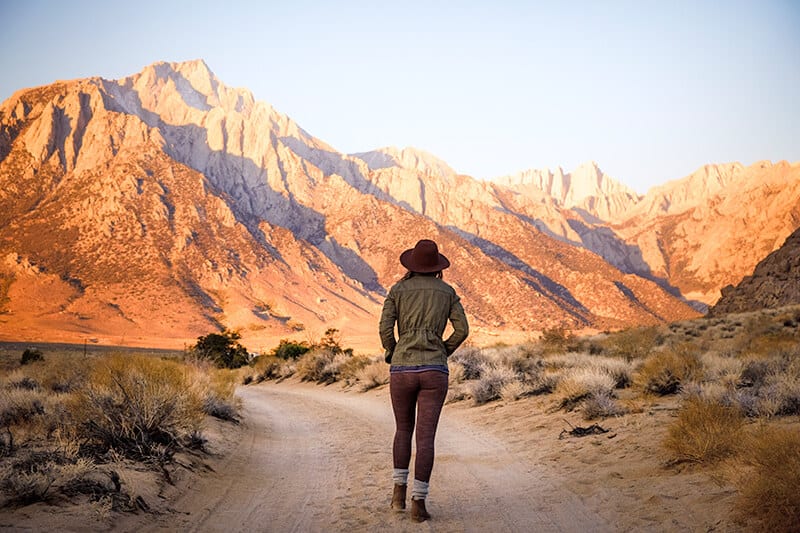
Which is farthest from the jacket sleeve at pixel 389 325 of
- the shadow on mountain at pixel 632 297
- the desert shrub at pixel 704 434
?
the shadow on mountain at pixel 632 297

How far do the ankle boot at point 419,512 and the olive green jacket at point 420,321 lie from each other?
4.06 ft

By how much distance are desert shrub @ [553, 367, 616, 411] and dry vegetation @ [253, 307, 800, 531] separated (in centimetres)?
2

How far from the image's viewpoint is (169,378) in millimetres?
9508

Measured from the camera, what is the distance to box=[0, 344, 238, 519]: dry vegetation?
5.81 meters

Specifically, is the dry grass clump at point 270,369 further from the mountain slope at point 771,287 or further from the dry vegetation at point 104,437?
the mountain slope at point 771,287

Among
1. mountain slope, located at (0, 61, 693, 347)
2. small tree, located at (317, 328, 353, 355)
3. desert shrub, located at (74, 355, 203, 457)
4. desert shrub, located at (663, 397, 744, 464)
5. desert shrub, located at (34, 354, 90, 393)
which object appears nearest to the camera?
desert shrub, located at (663, 397, 744, 464)

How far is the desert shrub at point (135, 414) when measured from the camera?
25.6ft

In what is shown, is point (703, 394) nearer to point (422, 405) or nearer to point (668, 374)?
point (668, 374)

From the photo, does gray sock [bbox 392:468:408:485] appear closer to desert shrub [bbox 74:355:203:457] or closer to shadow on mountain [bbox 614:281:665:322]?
desert shrub [bbox 74:355:203:457]

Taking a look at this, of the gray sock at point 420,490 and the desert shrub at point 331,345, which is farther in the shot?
the desert shrub at point 331,345

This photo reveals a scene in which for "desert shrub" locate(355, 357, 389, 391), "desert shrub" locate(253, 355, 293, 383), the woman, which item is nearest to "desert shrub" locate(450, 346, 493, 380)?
"desert shrub" locate(355, 357, 389, 391)

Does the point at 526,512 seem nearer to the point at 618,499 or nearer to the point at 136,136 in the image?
the point at 618,499

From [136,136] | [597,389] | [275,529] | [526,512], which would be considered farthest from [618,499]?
[136,136]

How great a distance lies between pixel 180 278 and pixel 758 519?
3895 inches
